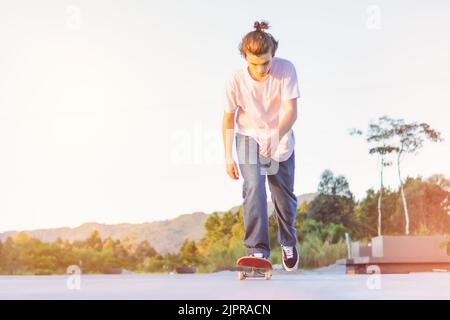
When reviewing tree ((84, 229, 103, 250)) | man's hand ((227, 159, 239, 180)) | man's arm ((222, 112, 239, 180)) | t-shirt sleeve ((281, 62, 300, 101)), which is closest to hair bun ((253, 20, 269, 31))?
t-shirt sleeve ((281, 62, 300, 101))

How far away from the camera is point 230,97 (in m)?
3.88

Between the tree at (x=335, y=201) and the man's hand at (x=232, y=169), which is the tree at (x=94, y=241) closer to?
the tree at (x=335, y=201)

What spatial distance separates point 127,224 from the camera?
15688 millimetres

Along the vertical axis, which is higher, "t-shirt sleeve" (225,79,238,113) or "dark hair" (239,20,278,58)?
"dark hair" (239,20,278,58)

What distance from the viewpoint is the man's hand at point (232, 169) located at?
3.70 m

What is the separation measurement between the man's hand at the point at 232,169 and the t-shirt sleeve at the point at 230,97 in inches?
14.7

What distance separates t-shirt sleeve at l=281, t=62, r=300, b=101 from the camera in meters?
3.82

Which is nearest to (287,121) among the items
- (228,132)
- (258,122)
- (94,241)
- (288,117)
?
(288,117)

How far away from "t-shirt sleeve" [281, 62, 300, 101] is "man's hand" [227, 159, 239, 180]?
0.53 m

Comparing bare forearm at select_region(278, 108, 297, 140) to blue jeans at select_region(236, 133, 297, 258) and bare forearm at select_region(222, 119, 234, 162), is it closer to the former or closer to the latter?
blue jeans at select_region(236, 133, 297, 258)

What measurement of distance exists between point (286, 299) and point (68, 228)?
1313 cm

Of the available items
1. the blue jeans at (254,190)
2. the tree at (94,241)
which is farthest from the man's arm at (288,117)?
the tree at (94,241)

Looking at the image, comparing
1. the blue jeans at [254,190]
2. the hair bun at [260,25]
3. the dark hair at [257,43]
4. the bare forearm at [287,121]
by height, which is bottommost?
the blue jeans at [254,190]
